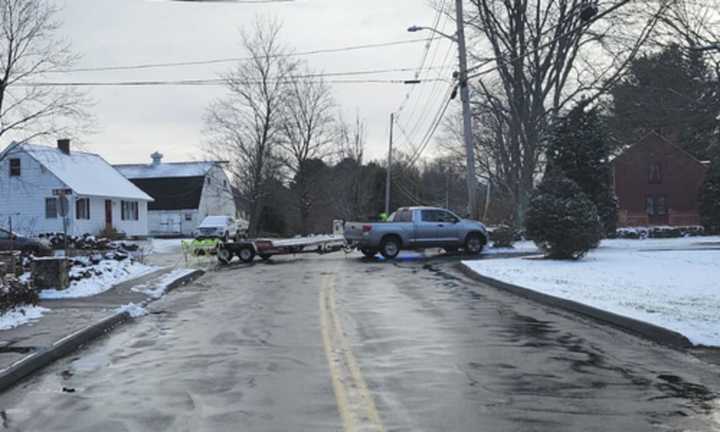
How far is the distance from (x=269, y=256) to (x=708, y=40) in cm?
2115

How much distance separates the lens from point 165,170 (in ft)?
238

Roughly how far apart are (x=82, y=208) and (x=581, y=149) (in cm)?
Answer: 3312

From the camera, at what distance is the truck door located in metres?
29.1

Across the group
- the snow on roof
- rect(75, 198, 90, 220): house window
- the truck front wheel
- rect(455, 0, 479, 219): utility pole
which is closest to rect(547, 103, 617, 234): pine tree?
rect(455, 0, 479, 219): utility pole

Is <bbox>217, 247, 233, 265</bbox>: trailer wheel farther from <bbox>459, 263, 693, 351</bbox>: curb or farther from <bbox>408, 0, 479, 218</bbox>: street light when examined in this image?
<bbox>459, 263, 693, 351</bbox>: curb

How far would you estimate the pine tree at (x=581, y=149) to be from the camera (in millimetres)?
28359

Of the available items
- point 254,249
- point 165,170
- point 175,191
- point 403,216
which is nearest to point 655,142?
point 403,216

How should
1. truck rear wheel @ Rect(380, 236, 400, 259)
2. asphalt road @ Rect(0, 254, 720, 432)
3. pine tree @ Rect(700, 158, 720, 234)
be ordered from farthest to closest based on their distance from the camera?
1. pine tree @ Rect(700, 158, 720, 234)
2. truck rear wheel @ Rect(380, 236, 400, 259)
3. asphalt road @ Rect(0, 254, 720, 432)

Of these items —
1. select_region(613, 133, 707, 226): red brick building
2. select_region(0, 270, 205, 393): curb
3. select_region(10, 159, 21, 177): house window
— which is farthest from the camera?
select_region(613, 133, 707, 226): red brick building

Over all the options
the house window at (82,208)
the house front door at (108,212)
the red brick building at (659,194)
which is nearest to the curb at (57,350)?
the house window at (82,208)

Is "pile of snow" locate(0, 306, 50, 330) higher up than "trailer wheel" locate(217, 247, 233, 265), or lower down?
lower down

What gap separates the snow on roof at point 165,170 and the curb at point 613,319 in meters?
55.5

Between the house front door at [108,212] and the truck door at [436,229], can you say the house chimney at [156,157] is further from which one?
the truck door at [436,229]

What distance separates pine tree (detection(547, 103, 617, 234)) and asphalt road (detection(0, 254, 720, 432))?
15.6 m
